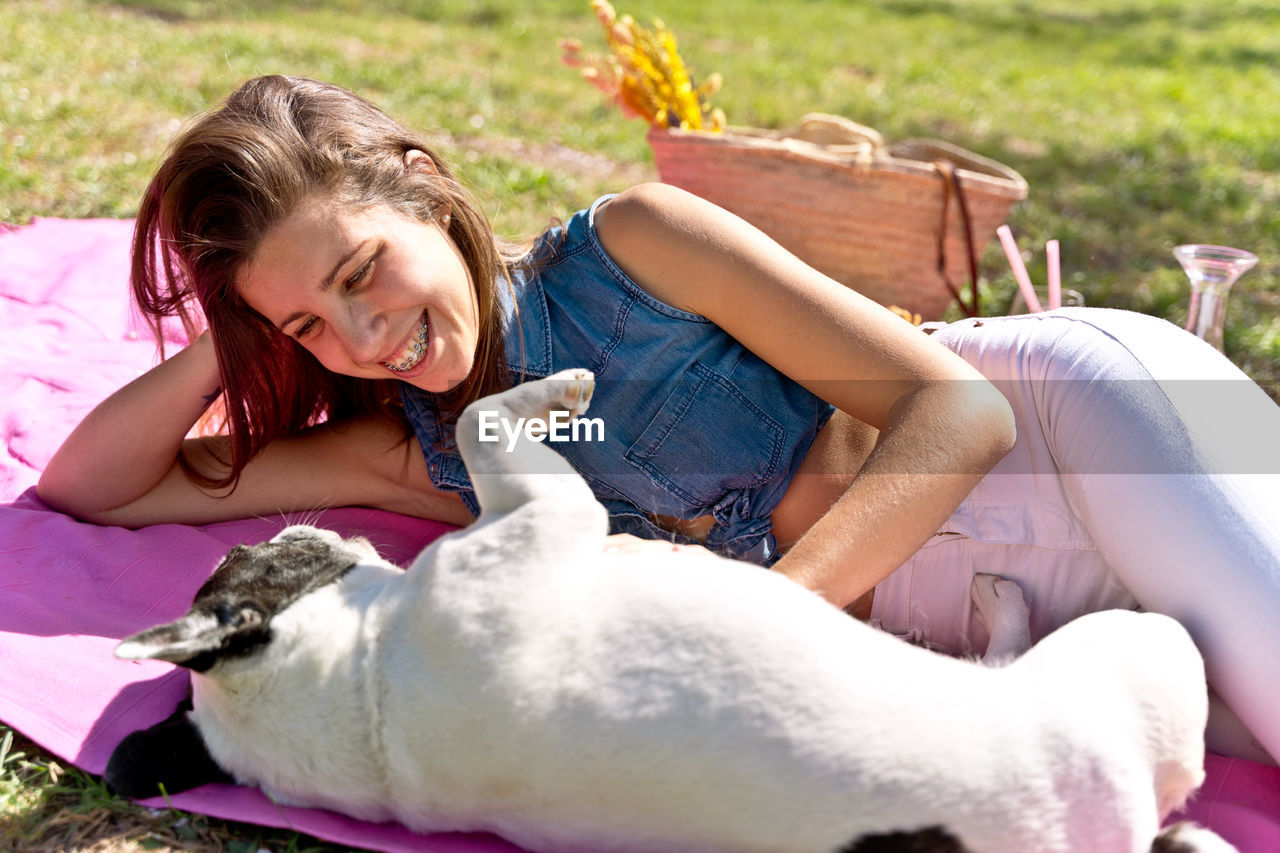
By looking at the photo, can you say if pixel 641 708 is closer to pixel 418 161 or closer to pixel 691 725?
pixel 691 725

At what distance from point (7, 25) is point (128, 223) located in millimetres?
4143

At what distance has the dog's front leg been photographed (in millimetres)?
1743

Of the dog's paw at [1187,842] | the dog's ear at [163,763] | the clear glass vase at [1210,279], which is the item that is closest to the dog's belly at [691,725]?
the dog's paw at [1187,842]

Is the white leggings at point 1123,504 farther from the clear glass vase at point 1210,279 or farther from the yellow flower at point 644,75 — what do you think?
the yellow flower at point 644,75

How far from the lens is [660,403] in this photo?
2387 mm

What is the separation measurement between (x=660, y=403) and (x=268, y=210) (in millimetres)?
905

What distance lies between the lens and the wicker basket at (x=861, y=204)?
3.89 m

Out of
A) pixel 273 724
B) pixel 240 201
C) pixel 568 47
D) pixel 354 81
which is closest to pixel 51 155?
pixel 354 81

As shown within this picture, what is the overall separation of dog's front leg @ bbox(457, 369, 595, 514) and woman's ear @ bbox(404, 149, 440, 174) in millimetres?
698

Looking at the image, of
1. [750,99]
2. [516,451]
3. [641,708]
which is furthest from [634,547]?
[750,99]

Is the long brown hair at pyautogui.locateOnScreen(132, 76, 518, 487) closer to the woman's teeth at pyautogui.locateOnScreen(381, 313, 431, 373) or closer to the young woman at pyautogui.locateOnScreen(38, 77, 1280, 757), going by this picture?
the young woman at pyautogui.locateOnScreen(38, 77, 1280, 757)

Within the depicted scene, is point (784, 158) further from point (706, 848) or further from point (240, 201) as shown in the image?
point (706, 848)

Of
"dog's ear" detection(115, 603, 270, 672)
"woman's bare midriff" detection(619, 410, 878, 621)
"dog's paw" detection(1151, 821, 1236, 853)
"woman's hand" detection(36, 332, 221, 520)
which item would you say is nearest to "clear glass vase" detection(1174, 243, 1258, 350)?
"woman's bare midriff" detection(619, 410, 878, 621)

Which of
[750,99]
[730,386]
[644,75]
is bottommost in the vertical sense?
[750,99]
